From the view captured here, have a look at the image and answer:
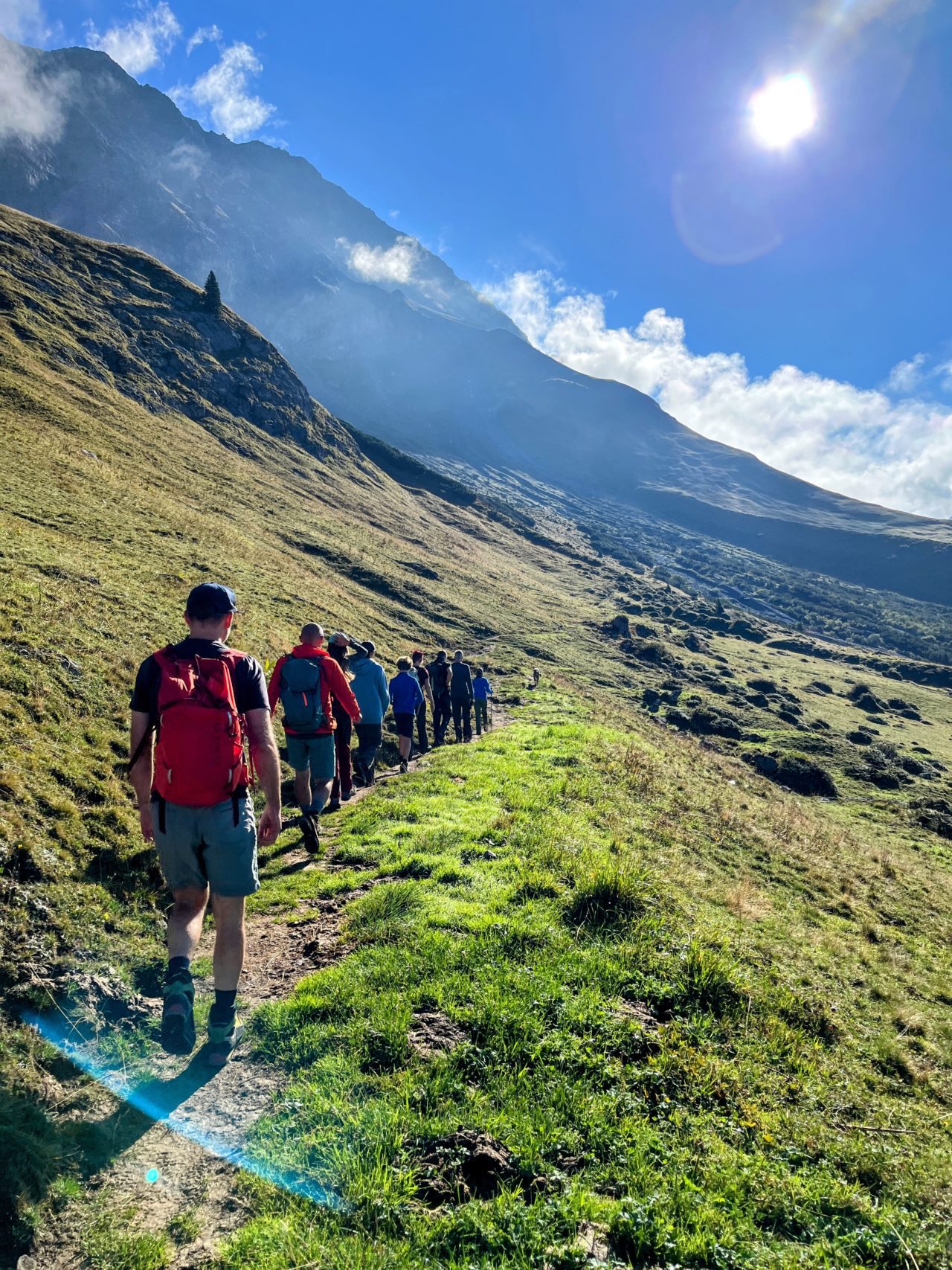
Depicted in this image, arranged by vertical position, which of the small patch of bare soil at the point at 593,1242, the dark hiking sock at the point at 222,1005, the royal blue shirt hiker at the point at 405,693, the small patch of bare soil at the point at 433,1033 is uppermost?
the royal blue shirt hiker at the point at 405,693

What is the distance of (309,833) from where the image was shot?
9.29 metres

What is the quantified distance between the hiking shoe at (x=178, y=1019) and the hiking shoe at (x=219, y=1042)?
0.43 ft

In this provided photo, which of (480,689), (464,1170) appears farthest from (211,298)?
(464,1170)

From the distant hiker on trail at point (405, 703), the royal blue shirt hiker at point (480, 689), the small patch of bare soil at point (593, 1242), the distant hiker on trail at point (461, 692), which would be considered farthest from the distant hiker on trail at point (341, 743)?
the royal blue shirt hiker at point (480, 689)

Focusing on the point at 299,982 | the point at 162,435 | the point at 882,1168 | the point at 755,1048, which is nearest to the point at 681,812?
the point at 755,1048

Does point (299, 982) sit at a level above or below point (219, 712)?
below

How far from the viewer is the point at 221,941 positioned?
4.91 metres

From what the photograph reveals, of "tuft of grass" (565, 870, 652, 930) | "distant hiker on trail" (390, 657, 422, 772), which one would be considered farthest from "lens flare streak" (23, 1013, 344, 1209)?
"distant hiker on trail" (390, 657, 422, 772)

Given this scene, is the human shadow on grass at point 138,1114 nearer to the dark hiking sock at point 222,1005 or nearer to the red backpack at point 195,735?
the dark hiking sock at point 222,1005

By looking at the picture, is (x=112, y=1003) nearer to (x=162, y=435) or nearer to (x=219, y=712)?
(x=219, y=712)

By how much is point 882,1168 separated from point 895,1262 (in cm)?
83

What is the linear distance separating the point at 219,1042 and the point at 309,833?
14.8 ft

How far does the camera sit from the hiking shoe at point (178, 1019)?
4594 mm

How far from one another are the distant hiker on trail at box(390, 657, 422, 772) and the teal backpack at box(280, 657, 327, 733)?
17.4 feet
